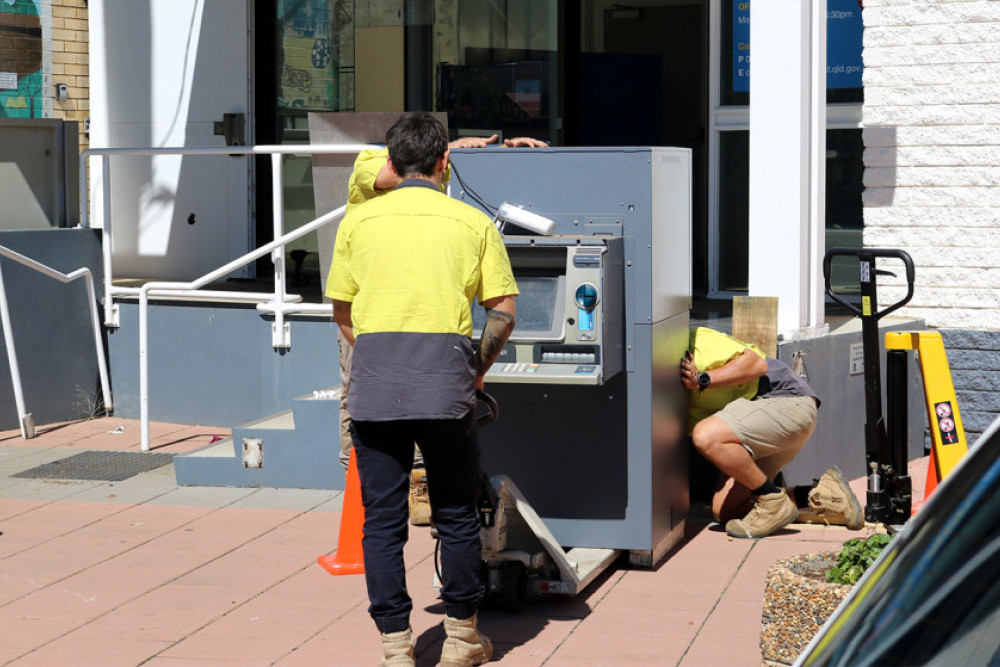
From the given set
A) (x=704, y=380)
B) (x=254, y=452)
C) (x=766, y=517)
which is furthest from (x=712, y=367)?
(x=254, y=452)

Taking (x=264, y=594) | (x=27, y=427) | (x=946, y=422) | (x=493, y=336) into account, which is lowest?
(x=264, y=594)

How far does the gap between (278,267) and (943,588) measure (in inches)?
276

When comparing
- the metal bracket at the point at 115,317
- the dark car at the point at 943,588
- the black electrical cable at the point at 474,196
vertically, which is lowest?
the metal bracket at the point at 115,317

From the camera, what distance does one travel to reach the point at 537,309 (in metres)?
5.60

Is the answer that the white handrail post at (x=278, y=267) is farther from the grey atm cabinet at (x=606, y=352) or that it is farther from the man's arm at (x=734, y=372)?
the man's arm at (x=734, y=372)

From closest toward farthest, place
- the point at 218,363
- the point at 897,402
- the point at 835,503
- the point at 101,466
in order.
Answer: the point at 897,402 → the point at 835,503 → the point at 101,466 → the point at 218,363

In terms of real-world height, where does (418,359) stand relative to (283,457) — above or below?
above

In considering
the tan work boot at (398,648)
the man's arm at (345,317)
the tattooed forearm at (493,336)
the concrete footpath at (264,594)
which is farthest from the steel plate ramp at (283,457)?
the tan work boot at (398,648)

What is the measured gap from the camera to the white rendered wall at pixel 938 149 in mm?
8250

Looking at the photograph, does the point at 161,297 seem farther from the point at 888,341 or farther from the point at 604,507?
the point at 888,341

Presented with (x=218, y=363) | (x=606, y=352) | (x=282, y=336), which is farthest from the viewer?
(x=218, y=363)

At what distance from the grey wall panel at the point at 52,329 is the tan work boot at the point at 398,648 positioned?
5.37 metres

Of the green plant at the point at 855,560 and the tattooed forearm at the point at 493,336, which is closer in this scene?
the green plant at the point at 855,560

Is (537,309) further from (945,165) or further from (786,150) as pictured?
(945,165)
